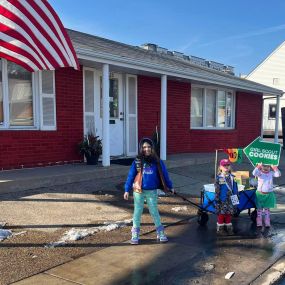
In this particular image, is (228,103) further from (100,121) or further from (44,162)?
(44,162)

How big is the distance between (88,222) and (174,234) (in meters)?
1.32

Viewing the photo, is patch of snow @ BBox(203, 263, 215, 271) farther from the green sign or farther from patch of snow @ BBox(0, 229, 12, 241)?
patch of snow @ BBox(0, 229, 12, 241)

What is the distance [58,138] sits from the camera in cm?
883

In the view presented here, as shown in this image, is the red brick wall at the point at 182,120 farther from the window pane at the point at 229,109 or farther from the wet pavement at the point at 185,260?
the wet pavement at the point at 185,260

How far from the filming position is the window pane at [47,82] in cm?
843

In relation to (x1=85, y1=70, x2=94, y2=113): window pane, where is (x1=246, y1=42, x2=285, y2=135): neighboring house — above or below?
above

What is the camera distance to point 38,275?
379 cm

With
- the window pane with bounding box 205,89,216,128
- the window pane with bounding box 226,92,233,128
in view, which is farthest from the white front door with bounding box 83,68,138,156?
the window pane with bounding box 226,92,233,128

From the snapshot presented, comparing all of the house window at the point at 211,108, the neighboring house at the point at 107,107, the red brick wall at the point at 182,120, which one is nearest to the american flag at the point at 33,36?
the neighboring house at the point at 107,107

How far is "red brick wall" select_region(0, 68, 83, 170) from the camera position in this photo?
312 inches

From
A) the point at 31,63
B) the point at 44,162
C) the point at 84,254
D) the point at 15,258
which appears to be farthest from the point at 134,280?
the point at 44,162

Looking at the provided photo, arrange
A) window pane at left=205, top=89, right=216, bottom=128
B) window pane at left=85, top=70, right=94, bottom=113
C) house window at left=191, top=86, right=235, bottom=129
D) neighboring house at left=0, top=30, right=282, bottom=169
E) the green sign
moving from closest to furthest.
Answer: the green sign, neighboring house at left=0, top=30, right=282, bottom=169, window pane at left=85, top=70, right=94, bottom=113, house window at left=191, top=86, right=235, bottom=129, window pane at left=205, top=89, right=216, bottom=128

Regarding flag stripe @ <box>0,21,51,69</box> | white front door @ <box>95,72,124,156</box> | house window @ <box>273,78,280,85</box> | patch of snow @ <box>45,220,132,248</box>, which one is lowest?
patch of snow @ <box>45,220,132,248</box>

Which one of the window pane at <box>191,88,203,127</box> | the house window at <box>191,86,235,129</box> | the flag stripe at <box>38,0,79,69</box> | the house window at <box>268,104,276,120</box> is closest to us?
the flag stripe at <box>38,0,79,69</box>
